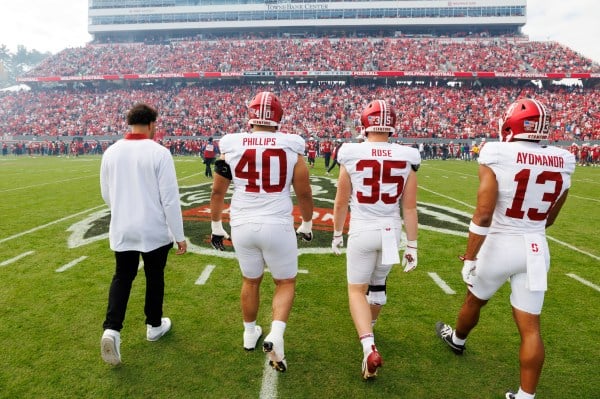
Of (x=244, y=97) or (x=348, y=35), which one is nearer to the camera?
(x=244, y=97)

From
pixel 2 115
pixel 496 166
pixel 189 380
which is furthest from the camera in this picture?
pixel 2 115

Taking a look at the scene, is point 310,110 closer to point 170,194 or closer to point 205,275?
point 205,275

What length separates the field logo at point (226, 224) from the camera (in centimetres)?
681

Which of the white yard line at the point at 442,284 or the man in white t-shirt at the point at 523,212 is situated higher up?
the man in white t-shirt at the point at 523,212

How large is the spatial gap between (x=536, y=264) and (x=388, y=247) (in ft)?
3.23

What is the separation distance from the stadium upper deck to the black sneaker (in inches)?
2067

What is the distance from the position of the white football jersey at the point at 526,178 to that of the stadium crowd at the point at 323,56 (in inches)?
1725

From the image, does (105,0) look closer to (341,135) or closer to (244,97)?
(244,97)

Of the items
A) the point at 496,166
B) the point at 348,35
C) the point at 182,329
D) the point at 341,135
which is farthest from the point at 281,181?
the point at 348,35

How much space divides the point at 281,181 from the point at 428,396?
1905 mm

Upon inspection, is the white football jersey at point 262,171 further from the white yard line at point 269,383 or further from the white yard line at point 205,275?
the white yard line at point 205,275

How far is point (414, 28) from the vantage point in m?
51.4

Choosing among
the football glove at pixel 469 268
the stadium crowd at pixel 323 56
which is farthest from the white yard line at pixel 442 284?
the stadium crowd at pixel 323 56

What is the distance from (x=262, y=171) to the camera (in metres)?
3.12
